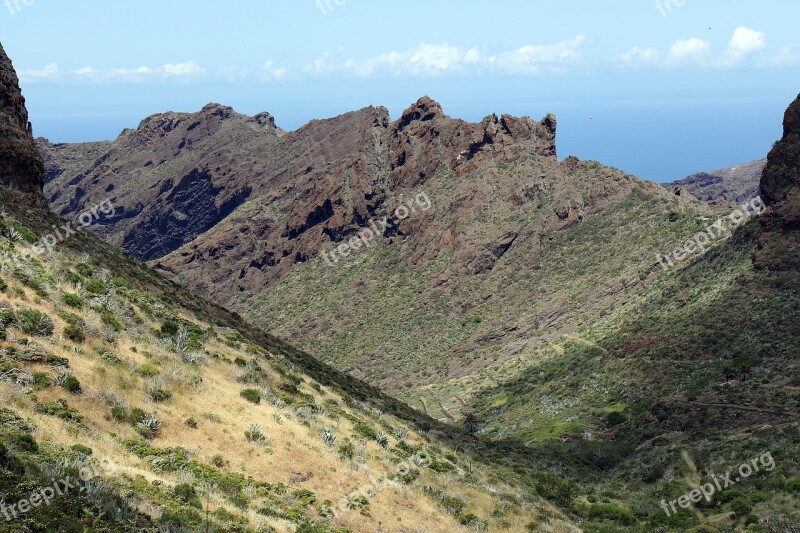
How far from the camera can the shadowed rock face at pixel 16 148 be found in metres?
45.8

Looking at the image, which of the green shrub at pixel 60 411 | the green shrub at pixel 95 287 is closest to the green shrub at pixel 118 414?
the green shrub at pixel 60 411

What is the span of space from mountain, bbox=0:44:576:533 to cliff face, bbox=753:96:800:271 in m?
38.0

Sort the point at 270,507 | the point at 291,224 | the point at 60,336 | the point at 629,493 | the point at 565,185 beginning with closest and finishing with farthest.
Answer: the point at 270,507, the point at 60,336, the point at 629,493, the point at 565,185, the point at 291,224

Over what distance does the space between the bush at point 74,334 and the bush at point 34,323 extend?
18.2 inches

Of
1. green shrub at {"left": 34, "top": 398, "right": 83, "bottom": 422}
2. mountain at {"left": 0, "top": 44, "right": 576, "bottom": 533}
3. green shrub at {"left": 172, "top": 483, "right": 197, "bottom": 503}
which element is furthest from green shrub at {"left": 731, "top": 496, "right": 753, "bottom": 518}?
green shrub at {"left": 34, "top": 398, "right": 83, "bottom": 422}

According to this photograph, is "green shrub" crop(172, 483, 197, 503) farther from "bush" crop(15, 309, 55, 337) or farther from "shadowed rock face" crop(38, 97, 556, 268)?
"shadowed rock face" crop(38, 97, 556, 268)

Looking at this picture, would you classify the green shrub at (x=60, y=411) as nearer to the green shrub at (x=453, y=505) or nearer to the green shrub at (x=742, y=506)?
the green shrub at (x=453, y=505)

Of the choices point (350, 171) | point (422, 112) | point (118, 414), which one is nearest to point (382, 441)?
point (118, 414)

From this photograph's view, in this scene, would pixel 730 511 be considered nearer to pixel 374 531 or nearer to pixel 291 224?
pixel 374 531

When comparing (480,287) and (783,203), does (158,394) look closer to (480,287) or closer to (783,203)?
(783,203)

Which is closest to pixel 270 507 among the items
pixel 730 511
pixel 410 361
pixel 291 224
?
pixel 730 511

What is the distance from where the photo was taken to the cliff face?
5922 cm

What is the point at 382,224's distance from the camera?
129 metres

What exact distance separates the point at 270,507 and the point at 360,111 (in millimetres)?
163762
